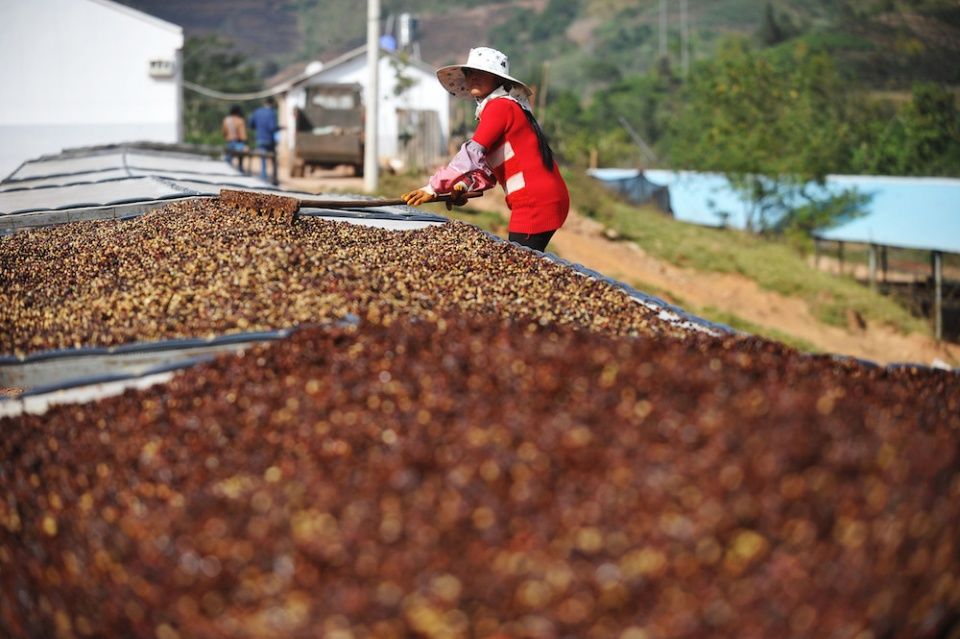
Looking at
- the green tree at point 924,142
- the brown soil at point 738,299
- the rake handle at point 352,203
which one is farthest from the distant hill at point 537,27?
the rake handle at point 352,203

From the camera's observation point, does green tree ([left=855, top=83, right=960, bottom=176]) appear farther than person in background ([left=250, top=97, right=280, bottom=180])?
Yes

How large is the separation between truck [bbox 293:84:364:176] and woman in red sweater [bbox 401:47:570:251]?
1247 centimetres

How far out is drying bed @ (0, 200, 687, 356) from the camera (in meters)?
3.32

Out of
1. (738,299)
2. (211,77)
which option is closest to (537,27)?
(211,77)

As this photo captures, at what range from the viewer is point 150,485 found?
7.42ft

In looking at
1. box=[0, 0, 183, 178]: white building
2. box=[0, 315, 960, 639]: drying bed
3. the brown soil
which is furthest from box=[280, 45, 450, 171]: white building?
box=[0, 315, 960, 639]: drying bed

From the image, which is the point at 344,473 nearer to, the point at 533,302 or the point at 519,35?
the point at 533,302

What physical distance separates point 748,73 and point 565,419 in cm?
1993

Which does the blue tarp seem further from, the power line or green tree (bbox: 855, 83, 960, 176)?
the power line

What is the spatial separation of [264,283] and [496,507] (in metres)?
1.93

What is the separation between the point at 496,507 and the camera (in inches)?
76.9

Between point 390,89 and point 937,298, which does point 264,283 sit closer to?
point 937,298

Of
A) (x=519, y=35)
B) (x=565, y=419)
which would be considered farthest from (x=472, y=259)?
(x=519, y=35)

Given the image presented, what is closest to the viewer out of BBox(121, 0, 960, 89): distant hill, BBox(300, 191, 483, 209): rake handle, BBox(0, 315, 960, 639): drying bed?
BBox(0, 315, 960, 639): drying bed
